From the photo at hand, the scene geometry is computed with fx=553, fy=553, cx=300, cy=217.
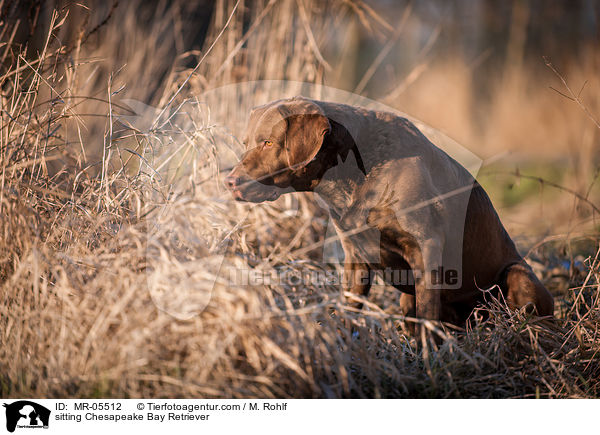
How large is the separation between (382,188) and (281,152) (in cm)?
49

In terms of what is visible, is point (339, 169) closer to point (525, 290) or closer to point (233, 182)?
point (233, 182)

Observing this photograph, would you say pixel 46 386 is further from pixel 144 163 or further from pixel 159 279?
pixel 144 163

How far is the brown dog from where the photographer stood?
8.19 ft

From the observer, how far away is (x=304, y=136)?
2455 millimetres

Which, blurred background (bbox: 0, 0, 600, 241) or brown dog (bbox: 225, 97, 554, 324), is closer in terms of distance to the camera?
brown dog (bbox: 225, 97, 554, 324)

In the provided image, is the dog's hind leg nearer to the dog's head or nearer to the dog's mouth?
the dog's head

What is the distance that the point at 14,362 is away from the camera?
6.22 ft

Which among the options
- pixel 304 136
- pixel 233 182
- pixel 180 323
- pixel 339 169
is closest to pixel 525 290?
pixel 339 169

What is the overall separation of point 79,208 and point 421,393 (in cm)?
165

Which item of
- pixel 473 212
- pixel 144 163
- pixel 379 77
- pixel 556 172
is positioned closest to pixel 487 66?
pixel 556 172
